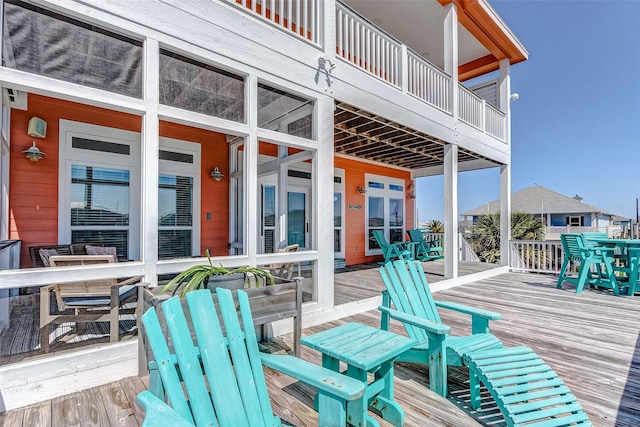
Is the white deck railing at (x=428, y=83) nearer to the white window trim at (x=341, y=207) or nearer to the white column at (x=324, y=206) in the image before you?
the white column at (x=324, y=206)

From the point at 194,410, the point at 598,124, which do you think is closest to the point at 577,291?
the point at 194,410

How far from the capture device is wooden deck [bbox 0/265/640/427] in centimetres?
198

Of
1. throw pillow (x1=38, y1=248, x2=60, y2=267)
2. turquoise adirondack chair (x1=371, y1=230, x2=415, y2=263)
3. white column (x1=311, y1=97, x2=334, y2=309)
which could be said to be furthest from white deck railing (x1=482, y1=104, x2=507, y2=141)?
throw pillow (x1=38, y1=248, x2=60, y2=267)

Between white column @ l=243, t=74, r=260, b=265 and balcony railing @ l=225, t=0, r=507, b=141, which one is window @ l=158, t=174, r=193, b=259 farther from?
balcony railing @ l=225, t=0, r=507, b=141

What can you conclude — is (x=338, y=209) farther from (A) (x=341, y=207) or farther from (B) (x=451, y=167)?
(B) (x=451, y=167)

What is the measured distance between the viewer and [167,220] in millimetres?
5379

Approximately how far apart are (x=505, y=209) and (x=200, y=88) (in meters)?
7.81

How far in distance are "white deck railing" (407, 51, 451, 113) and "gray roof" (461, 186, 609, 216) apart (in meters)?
23.8

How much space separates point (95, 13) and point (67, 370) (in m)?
2.70

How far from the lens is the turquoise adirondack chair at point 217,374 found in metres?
1.25

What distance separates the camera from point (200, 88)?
3031 millimetres

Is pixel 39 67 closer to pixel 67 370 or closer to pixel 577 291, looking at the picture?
pixel 67 370

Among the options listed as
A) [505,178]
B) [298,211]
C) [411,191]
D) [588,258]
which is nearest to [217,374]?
[298,211]

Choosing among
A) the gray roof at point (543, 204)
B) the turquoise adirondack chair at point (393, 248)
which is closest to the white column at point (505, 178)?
the turquoise adirondack chair at point (393, 248)
